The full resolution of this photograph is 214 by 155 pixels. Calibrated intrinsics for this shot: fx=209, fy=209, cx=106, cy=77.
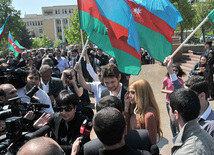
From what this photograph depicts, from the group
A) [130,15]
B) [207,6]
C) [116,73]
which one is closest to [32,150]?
[116,73]

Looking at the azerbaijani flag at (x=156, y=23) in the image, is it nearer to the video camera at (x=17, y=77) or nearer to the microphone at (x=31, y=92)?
the microphone at (x=31, y=92)

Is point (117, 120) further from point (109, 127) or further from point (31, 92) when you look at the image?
point (31, 92)

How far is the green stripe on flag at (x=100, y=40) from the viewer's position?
147 inches

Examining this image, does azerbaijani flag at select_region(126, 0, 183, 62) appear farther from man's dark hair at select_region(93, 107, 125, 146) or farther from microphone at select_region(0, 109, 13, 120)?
microphone at select_region(0, 109, 13, 120)

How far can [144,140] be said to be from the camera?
203cm

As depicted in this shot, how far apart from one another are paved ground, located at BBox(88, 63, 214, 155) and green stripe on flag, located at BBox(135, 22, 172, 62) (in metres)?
1.87

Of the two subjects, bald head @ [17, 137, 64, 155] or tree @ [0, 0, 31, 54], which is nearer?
bald head @ [17, 137, 64, 155]

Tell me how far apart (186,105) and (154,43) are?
2178 mm

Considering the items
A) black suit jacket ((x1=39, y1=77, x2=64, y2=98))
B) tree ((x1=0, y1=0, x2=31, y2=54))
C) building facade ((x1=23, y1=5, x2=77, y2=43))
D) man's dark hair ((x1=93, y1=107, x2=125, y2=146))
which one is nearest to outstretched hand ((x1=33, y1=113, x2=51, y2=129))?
man's dark hair ((x1=93, y1=107, x2=125, y2=146))

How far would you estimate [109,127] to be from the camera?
1.62 metres

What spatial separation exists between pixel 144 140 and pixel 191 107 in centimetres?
54

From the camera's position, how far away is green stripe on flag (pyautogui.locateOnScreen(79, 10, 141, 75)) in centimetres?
374

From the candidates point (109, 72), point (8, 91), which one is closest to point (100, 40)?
point (109, 72)

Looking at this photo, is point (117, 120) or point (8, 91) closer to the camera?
point (117, 120)
